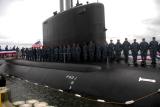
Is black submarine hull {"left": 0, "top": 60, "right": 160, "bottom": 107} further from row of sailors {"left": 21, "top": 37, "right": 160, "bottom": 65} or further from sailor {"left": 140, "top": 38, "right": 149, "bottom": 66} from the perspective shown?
sailor {"left": 140, "top": 38, "right": 149, "bottom": 66}

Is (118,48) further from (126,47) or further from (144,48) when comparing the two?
(144,48)

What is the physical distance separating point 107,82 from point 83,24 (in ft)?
15.4

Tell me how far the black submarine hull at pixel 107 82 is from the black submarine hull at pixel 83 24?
194 cm

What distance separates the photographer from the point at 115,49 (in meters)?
11.1

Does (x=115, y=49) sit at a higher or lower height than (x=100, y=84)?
A: higher

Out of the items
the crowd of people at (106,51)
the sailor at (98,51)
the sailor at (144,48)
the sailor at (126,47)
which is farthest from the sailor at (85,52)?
the sailor at (144,48)

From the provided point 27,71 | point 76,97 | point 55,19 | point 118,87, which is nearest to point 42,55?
point 27,71

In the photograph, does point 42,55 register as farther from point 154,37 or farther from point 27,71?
point 154,37

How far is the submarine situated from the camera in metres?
6.34

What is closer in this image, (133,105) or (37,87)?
(133,105)

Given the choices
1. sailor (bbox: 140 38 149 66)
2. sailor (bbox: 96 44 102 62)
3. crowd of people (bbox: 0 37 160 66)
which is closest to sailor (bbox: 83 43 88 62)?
crowd of people (bbox: 0 37 160 66)

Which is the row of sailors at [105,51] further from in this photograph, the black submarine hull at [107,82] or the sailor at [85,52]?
the black submarine hull at [107,82]

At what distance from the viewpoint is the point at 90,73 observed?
28.8 ft

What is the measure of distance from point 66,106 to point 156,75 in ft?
11.3
